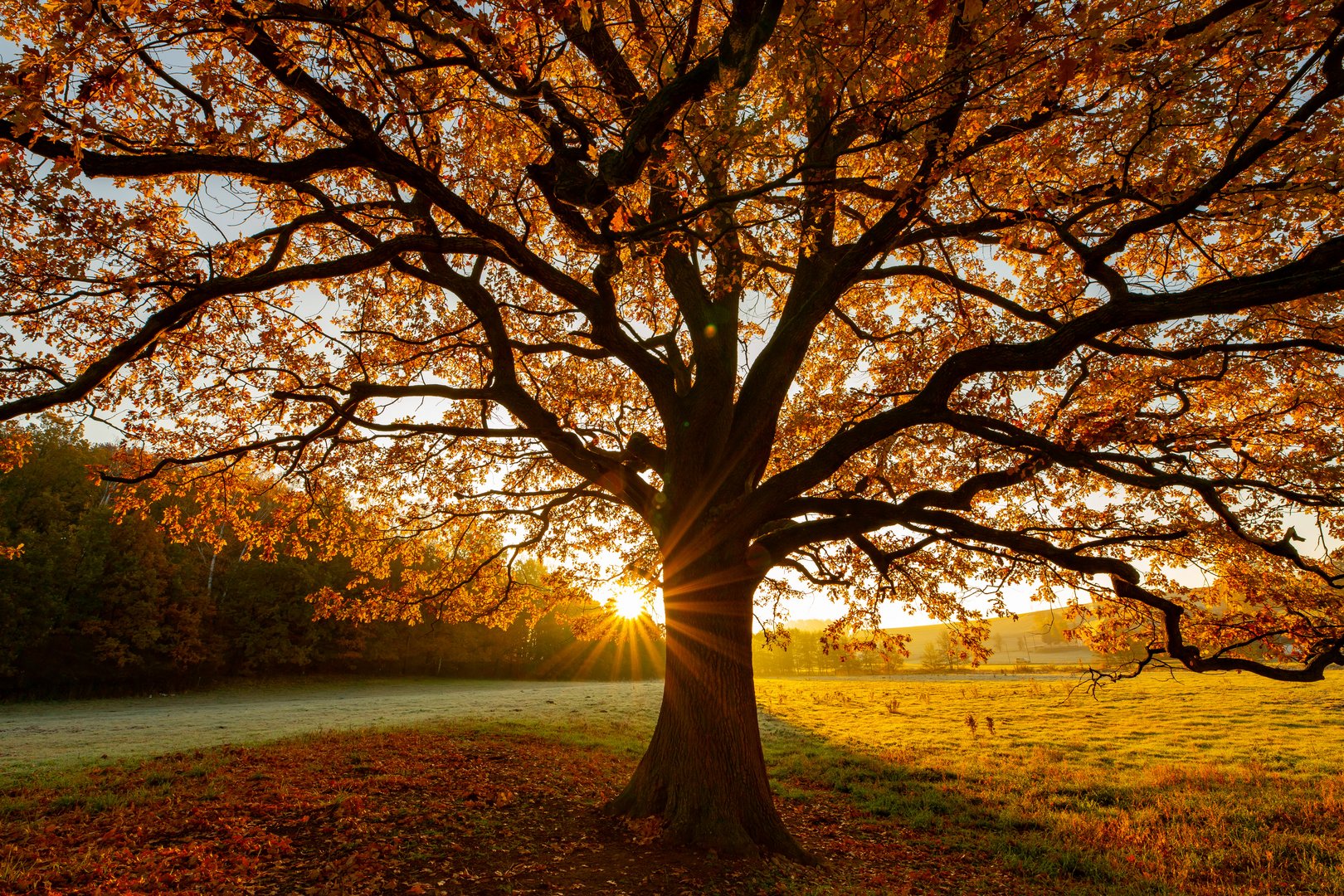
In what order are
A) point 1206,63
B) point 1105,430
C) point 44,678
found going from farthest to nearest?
1. point 44,678
2. point 1105,430
3. point 1206,63

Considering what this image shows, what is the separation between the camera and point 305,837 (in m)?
6.86

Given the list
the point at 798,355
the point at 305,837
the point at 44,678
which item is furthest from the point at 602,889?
the point at 44,678

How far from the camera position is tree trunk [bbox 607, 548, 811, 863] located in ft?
23.5

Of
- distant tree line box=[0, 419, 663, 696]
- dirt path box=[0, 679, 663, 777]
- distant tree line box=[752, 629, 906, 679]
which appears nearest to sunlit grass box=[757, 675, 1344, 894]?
distant tree line box=[0, 419, 663, 696]

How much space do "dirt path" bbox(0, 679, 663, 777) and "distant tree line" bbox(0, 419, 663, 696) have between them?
8.85ft

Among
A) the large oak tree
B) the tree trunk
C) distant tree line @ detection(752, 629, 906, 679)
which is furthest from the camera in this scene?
distant tree line @ detection(752, 629, 906, 679)

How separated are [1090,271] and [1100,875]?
26.7 ft

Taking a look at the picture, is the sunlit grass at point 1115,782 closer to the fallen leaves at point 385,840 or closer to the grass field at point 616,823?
the grass field at point 616,823

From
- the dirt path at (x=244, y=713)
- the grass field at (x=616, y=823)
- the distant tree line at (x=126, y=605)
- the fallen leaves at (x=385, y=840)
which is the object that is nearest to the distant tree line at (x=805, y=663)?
the dirt path at (x=244, y=713)

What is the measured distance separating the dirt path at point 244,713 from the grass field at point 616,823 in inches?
182

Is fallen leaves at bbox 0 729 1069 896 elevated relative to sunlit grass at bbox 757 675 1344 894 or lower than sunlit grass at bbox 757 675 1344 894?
elevated

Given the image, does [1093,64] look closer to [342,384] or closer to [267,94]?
[267,94]

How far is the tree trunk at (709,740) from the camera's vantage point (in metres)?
7.17

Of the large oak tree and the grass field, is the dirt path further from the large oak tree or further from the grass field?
the large oak tree
